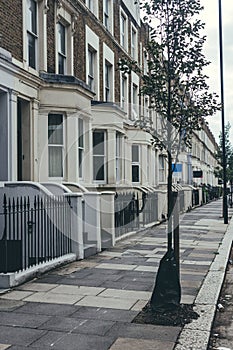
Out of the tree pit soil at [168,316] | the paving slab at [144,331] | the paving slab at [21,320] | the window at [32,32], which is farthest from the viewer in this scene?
the window at [32,32]

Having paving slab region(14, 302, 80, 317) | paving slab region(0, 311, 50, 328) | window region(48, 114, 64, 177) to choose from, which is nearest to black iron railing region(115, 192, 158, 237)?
window region(48, 114, 64, 177)

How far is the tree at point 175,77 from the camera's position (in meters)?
7.34

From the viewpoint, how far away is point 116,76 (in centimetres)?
2294

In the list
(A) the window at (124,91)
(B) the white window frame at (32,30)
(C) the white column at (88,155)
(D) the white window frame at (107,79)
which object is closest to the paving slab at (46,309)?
(B) the white window frame at (32,30)

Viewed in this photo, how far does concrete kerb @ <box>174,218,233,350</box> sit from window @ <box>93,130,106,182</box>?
8.28 metres

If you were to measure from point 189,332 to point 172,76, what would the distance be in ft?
11.9

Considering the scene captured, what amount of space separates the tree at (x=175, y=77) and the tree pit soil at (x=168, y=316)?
1031 mm

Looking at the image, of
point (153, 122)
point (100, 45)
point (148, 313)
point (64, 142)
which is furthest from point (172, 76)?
point (100, 45)

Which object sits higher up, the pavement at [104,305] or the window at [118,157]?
the window at [118,157]

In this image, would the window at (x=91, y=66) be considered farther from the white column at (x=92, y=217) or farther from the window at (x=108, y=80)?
the white column at (x=92, y=217)

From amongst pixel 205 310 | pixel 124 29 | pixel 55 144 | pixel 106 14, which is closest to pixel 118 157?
pixel 55 144

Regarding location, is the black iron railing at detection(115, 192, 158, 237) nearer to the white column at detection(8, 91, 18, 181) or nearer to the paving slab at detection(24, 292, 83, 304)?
the white column at detection(8, 91, 18, 181)

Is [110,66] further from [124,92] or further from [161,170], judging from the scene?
[161,170]

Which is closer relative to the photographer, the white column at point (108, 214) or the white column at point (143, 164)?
the white column at point (108, 214)
